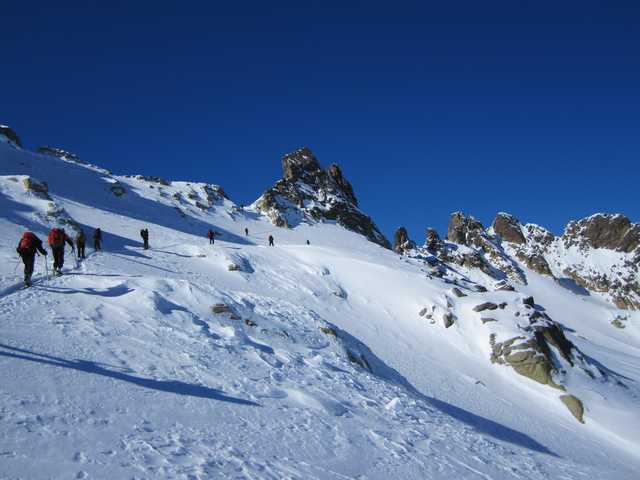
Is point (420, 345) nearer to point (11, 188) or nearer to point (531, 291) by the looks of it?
point (11, 188)

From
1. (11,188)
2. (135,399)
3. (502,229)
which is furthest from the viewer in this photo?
(502,229)

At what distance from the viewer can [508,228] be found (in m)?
125

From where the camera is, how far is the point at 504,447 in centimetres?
1124

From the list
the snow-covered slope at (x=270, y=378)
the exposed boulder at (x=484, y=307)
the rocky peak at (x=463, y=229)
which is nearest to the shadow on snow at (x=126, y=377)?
the snow-covered slope at (x=270, y=378)

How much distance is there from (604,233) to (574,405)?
120m

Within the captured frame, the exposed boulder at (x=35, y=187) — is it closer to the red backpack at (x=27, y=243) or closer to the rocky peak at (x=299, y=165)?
the red backpack at (x=27, y=243)

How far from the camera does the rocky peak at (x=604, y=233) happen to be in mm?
114062

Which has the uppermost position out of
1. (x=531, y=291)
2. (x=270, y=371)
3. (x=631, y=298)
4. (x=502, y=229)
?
(x=502, y=229)

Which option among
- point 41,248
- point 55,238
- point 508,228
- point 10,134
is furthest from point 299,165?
point 41,248

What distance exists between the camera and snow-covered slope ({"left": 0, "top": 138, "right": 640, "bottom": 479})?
6359 millimetres

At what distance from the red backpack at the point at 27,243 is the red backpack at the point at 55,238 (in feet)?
6.39

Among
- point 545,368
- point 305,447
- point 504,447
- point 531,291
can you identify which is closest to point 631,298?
point 531,291

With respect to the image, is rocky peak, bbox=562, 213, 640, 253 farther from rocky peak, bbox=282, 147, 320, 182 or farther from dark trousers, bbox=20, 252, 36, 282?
dark trousers, bbox=20, 252, 36, 282

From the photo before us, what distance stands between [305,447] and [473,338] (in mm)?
18806
